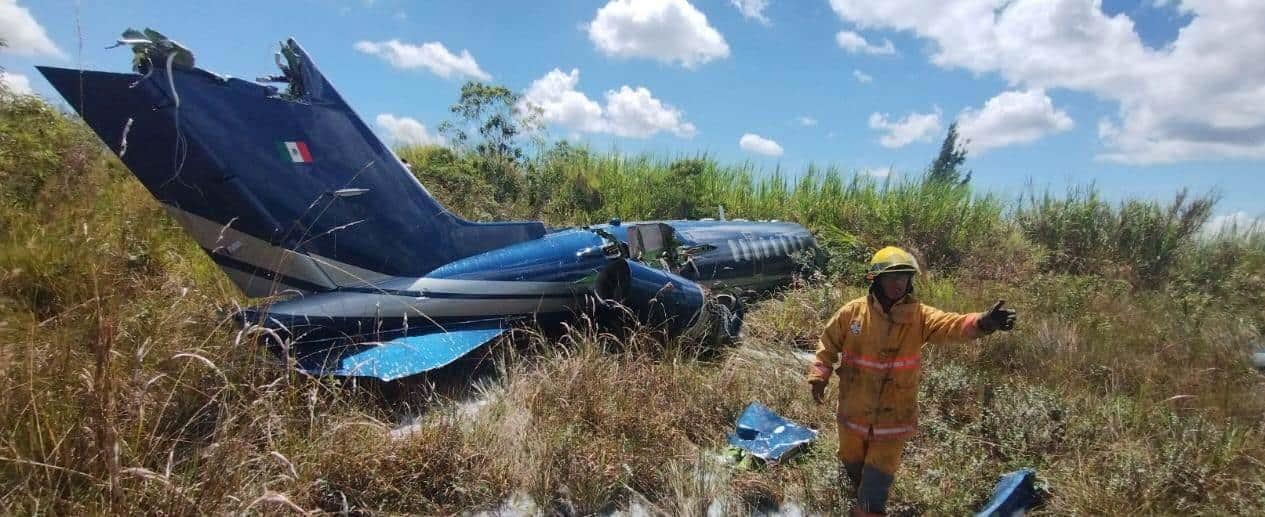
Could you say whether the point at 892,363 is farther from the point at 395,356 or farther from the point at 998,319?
the point at 395,356

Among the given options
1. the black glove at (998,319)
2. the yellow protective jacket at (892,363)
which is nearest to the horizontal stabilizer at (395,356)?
the yellow protective jacket at (892,363)

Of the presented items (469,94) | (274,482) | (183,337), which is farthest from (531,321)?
(469,94)

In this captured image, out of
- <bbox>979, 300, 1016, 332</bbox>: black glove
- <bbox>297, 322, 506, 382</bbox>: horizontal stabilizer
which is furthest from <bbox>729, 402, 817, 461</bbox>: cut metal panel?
<bbox>297, 322, 506, 382</bbox>: horizontal stabilizer

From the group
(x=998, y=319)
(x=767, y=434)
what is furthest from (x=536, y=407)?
(x=998, y=319)

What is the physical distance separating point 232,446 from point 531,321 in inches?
107

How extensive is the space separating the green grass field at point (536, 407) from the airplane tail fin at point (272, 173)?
0.40 meters

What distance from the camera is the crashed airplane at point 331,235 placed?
370 cm

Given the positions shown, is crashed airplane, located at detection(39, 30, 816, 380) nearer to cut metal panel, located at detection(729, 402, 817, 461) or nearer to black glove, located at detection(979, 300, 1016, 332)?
cut metal panel, located at detection(729, 402, 817, 461)

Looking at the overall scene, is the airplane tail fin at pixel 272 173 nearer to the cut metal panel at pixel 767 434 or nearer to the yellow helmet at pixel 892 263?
the cut metal panel at pixel 767 434

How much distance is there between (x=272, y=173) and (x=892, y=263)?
3.90 meters

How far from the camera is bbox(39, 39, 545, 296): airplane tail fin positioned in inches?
142

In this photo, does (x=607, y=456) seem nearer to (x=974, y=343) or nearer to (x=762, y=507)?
(x=762, y=507)

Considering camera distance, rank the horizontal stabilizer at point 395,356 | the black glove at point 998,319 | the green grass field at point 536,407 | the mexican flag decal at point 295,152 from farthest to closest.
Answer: the mexican flag decal at point 295,152
the horizontal stabilizer at point 395,356
the black glove at point 998,319
the green grass field at point 536,407

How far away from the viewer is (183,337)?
3.46m
